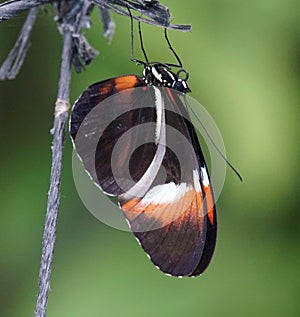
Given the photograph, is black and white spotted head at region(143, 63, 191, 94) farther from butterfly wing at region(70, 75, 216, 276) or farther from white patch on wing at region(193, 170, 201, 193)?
white patch on wing at region(193, 170, 201, 193)

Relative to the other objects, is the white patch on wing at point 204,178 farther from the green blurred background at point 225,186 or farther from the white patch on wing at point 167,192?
the green blurred background at point 225,186

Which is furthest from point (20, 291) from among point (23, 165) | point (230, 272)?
point (230, 272)

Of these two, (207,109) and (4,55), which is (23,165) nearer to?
(4,55)

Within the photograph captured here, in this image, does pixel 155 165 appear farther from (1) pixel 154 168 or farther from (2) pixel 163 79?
(2) pixel 163 79

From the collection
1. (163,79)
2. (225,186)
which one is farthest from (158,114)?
(225,186)

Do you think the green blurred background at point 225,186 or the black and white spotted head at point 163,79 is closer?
the black and white spotted head at point 163,79

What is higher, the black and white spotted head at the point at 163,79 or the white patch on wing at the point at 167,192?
the black and white spotted head at the point at 163,79

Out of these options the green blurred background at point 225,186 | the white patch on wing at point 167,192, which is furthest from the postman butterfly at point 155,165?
Answer: the green blurred background at point 225,186

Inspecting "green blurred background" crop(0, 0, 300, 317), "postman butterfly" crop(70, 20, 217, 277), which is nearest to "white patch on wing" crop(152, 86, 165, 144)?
"postman butterfly" crop(70, 20, 217, 277)
